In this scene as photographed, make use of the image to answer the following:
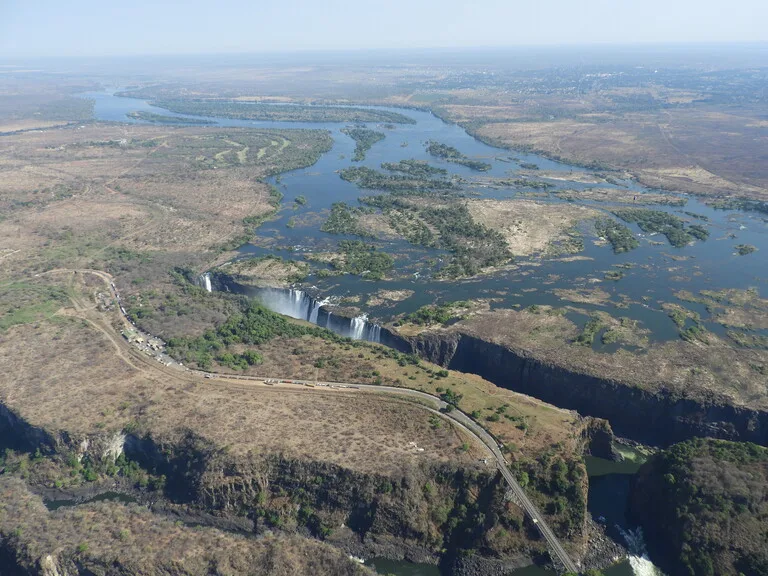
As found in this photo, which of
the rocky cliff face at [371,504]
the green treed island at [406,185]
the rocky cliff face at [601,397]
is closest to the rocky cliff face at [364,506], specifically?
the rocky cliff face at [371,504]

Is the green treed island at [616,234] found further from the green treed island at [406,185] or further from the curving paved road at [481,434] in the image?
the curving paved road at [481,434]

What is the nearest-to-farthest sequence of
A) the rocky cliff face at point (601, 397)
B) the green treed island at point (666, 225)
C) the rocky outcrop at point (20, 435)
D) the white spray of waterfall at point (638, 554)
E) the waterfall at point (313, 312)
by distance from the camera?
the white spray of waterfall at point (638, 554) < the rocky outcrop at point (20, 435) < the rocky cliff face at point (601, 397) < the waterfall at point (313, 312) < the green treed island at point (666, 225)

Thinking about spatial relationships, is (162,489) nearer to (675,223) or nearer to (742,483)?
(742,483)

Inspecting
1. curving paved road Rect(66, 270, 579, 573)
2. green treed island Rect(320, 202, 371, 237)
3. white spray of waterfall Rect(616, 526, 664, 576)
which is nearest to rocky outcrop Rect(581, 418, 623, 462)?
white spray of waterfall Rect(616, 526, 664, 576)

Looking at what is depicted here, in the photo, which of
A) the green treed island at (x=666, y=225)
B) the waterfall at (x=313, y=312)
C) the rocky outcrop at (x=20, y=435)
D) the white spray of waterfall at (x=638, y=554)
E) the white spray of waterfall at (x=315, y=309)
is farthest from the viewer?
the green treed island at (x=666, y=225)

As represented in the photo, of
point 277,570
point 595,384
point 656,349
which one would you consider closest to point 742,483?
point 595,384

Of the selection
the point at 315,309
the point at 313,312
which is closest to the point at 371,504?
the point at 313,312
